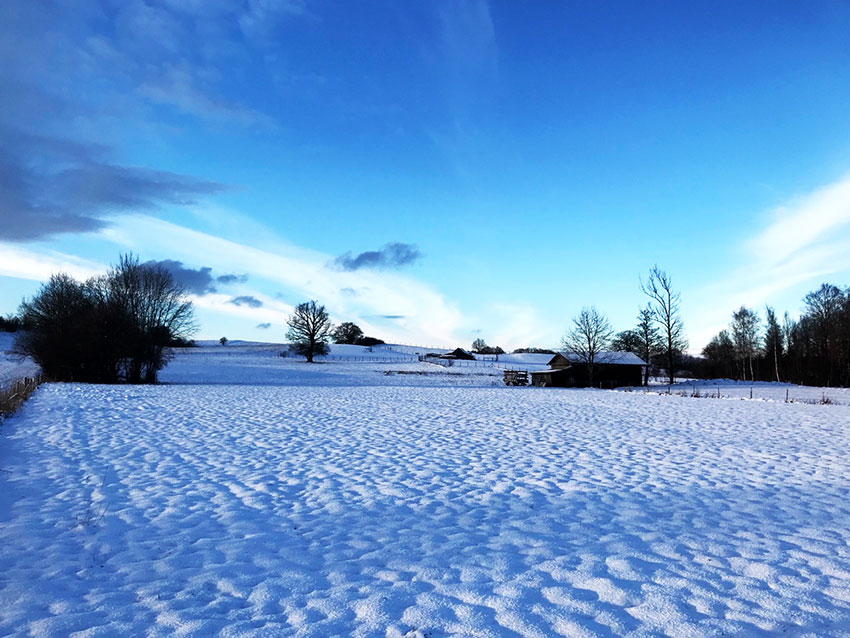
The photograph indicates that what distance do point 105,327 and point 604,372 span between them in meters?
38.8

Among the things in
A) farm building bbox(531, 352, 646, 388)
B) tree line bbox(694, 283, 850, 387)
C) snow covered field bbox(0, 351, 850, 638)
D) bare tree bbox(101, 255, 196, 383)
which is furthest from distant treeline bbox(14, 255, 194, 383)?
tree line bbox(694, 283, 850, 387)

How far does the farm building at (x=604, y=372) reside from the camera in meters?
45.3

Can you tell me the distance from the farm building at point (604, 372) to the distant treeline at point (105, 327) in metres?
30.8

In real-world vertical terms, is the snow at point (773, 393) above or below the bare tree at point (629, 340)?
below

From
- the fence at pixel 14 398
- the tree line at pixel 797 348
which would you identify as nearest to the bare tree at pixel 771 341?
the tree line at pixel 797 348

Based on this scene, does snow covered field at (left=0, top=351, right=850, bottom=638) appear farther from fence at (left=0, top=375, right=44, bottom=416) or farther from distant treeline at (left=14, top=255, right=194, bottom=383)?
distant treeline at (left=14, top=255, right=194, bottom=383)

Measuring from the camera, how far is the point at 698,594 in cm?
408

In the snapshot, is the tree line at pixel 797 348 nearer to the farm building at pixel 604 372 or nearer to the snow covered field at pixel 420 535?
the farm building at pixel 604 372

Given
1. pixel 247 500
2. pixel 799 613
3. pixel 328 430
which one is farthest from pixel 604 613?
pixel 328 430

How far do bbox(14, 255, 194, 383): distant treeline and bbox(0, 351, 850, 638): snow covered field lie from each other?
75.4 feet

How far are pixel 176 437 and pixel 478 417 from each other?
855 centimetres

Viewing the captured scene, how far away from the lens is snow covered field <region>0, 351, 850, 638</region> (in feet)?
12.3

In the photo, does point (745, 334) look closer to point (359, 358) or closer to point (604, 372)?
point (604, 372)

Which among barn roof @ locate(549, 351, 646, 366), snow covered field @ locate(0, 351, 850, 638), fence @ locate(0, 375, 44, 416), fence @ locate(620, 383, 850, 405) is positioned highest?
barn roof @ locate(549, 351, 646, 366)
